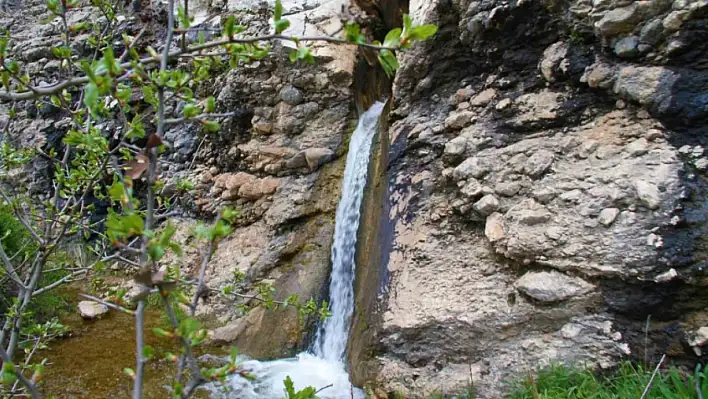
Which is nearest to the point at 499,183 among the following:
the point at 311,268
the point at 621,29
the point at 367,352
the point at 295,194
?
the point at 621,29

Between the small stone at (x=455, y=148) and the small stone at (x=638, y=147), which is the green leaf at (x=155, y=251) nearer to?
the small stone at (x=638, y=147)

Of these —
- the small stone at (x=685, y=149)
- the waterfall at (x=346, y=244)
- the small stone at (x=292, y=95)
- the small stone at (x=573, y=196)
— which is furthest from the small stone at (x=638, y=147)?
the small stone at (x=292, y=95)

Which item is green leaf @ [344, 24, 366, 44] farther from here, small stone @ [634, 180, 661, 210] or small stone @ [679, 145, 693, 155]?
small stone @ [679, 145, 693, 155]

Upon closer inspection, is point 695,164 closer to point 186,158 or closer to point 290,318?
point 290,318

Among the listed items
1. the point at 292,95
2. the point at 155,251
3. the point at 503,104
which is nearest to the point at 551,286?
the point at 503,104

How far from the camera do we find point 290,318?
504 cm

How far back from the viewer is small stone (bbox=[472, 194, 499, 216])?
3377 mm

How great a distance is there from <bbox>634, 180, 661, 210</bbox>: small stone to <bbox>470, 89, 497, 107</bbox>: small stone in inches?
61.6

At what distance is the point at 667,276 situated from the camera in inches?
98.2

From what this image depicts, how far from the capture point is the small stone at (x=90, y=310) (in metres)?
5.61

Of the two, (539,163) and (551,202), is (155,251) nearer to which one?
(551,202)

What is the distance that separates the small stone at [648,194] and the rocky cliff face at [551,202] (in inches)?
0.4

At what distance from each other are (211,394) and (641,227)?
3.62 m

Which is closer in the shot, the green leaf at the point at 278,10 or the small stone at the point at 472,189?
the green leaf at the point at 278,10
